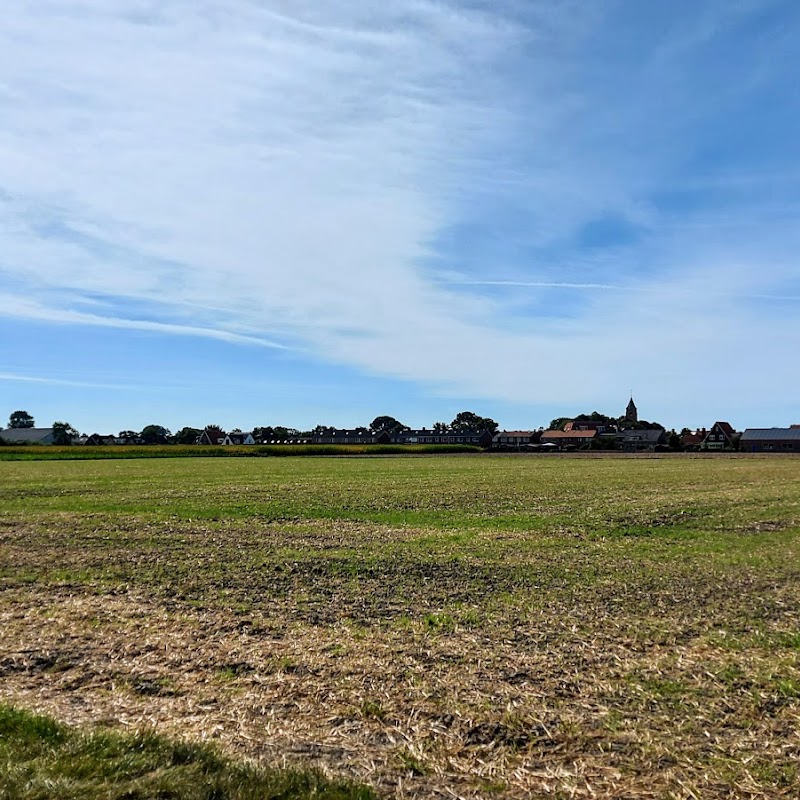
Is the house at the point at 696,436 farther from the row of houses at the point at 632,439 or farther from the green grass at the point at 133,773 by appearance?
the green grass at the point at 133,773

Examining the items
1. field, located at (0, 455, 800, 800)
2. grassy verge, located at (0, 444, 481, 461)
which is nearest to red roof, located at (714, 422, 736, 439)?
grassy verge, located at (0, 444, 481, 461)

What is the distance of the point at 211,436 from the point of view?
193m

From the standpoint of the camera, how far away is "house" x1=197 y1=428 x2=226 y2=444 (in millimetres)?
192875

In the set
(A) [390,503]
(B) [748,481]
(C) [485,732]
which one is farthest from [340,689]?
(B) [748,481]

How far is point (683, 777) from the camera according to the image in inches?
198

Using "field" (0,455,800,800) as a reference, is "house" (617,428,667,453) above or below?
above

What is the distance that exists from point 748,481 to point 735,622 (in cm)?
3363

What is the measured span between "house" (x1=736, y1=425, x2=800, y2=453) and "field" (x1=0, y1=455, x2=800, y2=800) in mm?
158730

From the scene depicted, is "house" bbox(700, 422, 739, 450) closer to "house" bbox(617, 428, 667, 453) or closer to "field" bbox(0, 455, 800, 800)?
"house" bbox(617, 428, 667, 453)

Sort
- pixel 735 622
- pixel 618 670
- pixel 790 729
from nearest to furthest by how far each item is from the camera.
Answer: pixel 790 729 < pixel 618 670 < pixel 735 622

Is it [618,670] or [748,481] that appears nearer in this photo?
[618,670]

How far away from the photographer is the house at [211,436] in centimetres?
19288

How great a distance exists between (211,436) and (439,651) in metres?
193

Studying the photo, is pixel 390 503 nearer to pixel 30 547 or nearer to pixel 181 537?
pixel 181 537
